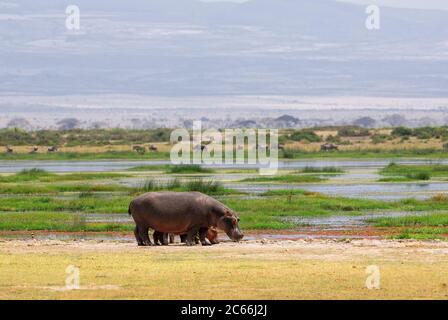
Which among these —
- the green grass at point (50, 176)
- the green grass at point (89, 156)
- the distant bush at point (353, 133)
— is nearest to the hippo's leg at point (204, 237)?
the green grass at point (50, 176)

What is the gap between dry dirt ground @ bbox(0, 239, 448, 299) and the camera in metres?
17.1

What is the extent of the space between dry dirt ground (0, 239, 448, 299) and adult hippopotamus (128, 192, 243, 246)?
398 millimetres

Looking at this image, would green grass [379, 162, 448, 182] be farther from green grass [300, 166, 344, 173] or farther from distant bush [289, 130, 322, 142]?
distant bush [289, 130, 322, 142]

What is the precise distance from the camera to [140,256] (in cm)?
2194

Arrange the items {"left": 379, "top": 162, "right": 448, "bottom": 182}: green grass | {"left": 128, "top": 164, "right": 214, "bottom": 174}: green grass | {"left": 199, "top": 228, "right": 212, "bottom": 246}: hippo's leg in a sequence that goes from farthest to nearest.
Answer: {"left": 128, "top": 164, "right": 214, "bottom": 174}: green grass < {"left": 379, "top": 162, "right": 448, "bottom": 182}: green grass < {"left": 199, "top": 228, "right": 212, "bottom": 246}: hippo's leg

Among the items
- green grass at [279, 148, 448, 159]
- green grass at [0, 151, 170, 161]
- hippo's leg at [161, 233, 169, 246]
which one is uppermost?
hippo's leg at [161, 233, 169, 246]

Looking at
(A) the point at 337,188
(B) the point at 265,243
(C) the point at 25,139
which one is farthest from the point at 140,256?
(C) the point at 25,139

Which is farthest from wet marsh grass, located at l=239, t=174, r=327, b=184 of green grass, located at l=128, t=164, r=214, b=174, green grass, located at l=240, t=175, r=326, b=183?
green grass, located at l=128, t=164, r=214, b=174

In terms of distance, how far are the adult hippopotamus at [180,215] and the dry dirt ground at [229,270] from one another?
40 cm

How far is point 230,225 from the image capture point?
80.2 feet

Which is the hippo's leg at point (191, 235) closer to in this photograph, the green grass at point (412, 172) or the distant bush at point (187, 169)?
the green grass at point (412, 172)

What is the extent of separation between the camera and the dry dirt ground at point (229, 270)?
1706 cm

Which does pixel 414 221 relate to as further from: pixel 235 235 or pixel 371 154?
pixel 371 154
